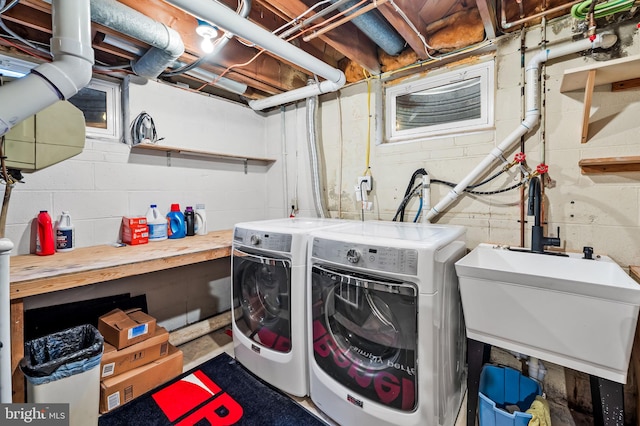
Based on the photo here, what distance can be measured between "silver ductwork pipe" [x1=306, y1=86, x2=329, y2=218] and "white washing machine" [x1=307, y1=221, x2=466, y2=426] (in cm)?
107

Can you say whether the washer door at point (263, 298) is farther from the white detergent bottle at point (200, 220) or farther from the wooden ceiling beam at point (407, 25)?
the wooden ceiling beam at point (407, 25)

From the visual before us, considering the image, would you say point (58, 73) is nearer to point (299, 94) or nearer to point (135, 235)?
point (135, 235)

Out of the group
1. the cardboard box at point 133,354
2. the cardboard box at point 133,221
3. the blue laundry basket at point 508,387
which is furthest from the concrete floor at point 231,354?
the cardboard box at point 133,221

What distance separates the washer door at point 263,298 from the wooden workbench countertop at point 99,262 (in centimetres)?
30

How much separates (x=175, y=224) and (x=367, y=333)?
1764mm

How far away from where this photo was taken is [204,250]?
2.02 m

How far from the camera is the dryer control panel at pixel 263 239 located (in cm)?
171

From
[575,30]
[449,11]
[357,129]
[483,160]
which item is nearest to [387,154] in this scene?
[357,129]

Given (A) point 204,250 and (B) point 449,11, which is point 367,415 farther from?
(B) point 449,11

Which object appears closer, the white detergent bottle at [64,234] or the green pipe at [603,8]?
the green pipe at [603,8]

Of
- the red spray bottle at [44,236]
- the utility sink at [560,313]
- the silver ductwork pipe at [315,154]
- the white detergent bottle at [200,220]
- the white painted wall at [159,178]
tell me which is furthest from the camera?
the silver ductwork pipe at [315,154]

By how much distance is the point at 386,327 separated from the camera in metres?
1.40

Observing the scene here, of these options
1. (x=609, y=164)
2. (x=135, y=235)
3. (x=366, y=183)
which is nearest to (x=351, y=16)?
(x=366, y=183)

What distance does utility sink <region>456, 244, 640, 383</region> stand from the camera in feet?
3.38
